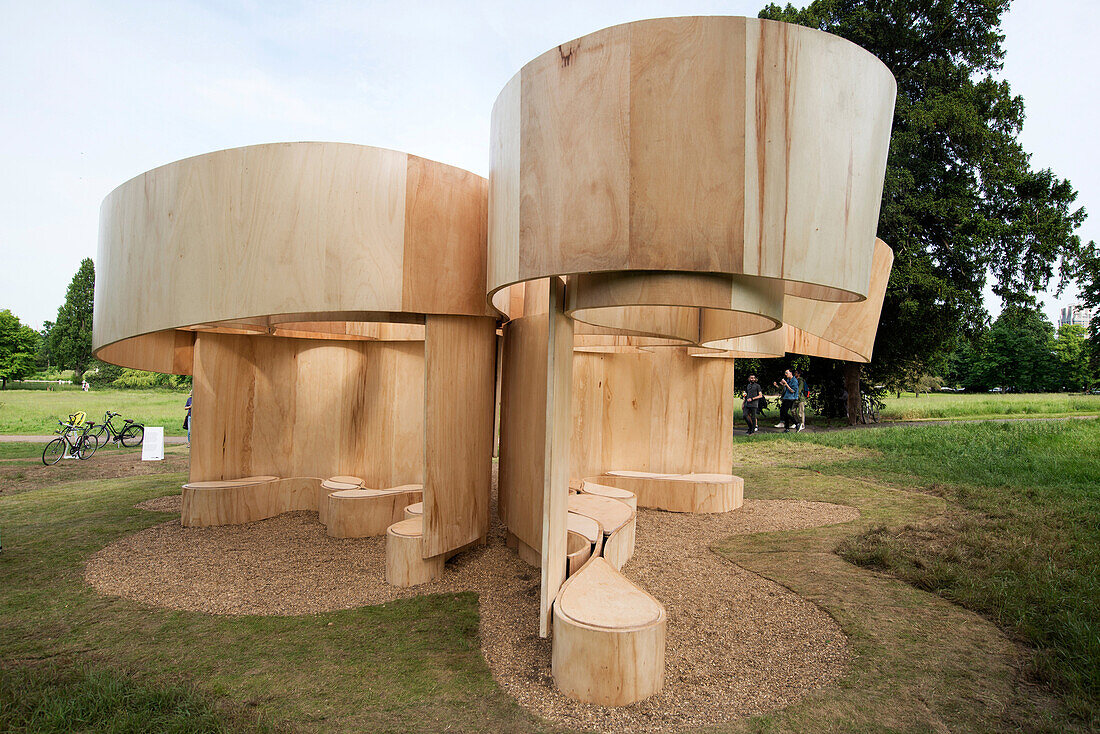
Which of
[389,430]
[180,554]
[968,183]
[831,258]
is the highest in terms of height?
[968,183]

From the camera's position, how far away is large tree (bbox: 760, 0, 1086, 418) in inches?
616

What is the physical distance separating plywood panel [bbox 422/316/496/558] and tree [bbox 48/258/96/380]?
40.2m

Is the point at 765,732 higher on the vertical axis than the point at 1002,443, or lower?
lower

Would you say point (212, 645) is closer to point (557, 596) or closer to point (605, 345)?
point (557, 596)

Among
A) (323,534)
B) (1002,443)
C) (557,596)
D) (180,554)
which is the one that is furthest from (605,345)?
(1002,443)

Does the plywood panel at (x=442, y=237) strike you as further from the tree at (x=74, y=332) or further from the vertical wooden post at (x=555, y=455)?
the tree at (x=74, y=332)

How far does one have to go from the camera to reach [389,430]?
24.6 feet

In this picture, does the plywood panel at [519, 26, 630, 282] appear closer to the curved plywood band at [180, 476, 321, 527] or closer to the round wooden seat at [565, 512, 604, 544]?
the round wooden seat at [565, 512, 604, 544]

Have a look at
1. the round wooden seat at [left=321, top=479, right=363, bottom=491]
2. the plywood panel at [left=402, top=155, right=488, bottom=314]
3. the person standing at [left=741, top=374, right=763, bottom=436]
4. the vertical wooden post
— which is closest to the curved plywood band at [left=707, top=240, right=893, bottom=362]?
the vertical wooden post

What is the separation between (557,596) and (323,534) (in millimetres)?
4179

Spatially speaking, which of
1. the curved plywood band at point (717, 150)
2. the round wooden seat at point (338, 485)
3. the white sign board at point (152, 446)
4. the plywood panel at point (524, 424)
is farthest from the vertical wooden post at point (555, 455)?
the white sign board at point (152, 446)

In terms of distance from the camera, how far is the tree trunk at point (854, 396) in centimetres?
1870

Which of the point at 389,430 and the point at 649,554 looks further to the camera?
the point at 389,430

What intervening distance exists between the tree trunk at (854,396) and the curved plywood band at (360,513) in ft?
53.7
